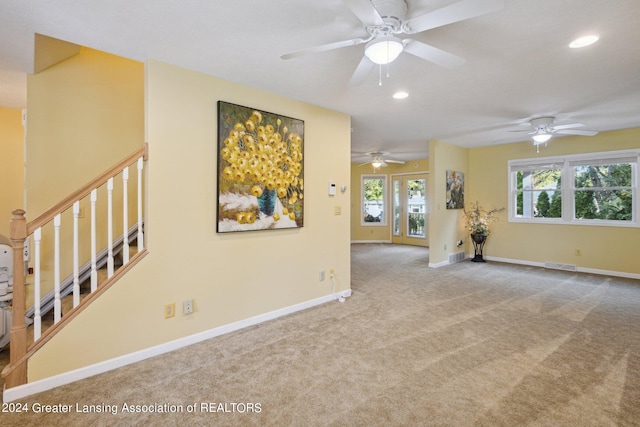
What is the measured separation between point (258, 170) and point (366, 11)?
183cm

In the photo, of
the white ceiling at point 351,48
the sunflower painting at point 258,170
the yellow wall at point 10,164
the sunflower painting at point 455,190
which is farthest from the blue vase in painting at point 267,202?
the sunflower painting at point 455,190

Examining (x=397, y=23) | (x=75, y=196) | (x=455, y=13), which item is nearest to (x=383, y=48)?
(x=397, y=23)

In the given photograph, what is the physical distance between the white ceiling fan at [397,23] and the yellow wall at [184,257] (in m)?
1.26

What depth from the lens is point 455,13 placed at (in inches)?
59.8

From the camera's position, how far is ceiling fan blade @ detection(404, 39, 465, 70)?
1.87 m

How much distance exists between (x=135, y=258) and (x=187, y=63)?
168 cm

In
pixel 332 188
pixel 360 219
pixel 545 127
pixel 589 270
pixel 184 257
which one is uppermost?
pixel 545 127

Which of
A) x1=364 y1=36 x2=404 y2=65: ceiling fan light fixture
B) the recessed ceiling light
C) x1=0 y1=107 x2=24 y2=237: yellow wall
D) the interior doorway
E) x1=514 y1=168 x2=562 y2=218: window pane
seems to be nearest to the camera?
x1=364 y1=36 x2=404 y2=65: ceiling fan light fixture

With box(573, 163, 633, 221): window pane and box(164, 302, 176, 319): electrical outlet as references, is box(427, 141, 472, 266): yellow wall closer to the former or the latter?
box(573, 163, 633, 221): window pane

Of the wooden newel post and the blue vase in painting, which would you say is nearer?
the wooden newel post

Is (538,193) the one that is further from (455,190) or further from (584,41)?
(584,41)

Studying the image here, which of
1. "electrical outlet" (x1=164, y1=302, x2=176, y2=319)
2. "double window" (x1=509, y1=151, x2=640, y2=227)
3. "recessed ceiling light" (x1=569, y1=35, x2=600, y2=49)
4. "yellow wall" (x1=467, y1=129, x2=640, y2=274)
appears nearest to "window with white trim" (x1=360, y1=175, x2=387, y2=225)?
"yellow wall" (x1=467, y1=129, x2=640, y2=274)

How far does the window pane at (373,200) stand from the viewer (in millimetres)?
9461

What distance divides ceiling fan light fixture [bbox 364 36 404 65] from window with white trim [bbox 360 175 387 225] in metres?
7.55
